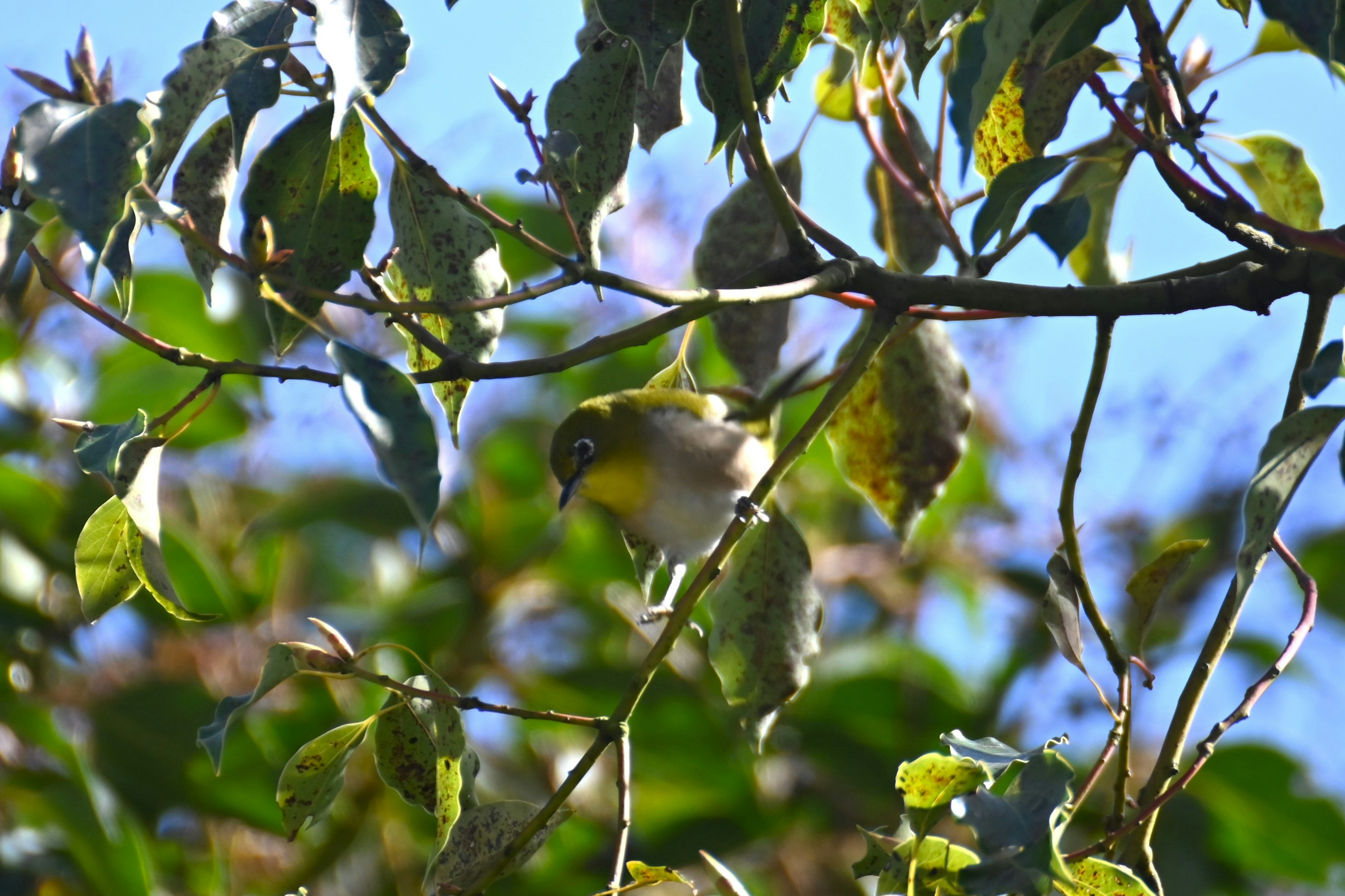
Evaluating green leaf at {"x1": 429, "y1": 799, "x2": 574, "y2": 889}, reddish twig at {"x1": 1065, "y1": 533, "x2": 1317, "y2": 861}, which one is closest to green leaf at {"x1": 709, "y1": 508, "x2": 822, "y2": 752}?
green leaf at {"x1": 429, "y1": 799, "x2": 574, "y2": 889}

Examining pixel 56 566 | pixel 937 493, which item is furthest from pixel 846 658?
pixel 56 566

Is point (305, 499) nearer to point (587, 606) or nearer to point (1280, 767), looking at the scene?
point (587, 606)

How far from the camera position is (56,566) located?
224 cm

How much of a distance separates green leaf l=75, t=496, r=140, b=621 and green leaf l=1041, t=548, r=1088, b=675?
789 millimetres

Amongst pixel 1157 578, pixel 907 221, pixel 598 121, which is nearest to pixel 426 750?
pixel 598 121

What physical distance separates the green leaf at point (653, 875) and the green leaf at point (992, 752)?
216 mm

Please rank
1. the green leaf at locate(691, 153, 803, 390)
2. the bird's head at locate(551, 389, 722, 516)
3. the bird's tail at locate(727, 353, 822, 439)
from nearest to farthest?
the green leaf at locate(691, 153, 803, 390)
the bird's tail at locate(727, 353, 822, 439)
the bird's head at locate(551, 389, 722, 516)

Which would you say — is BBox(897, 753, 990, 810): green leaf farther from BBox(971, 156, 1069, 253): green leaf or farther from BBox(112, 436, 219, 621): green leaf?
BBox(112, 436, 219, 621): green leaf

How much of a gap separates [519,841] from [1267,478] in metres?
0.61

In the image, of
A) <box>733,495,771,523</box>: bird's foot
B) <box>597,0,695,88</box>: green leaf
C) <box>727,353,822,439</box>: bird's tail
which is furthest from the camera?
<box>727,353,822,439</box>: bird's tail

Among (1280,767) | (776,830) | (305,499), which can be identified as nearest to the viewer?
(1280,767)

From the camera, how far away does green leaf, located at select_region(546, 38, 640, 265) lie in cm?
102

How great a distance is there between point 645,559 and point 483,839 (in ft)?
1.72

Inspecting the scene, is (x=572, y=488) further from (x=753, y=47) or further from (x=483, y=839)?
(x=753, y=47)
